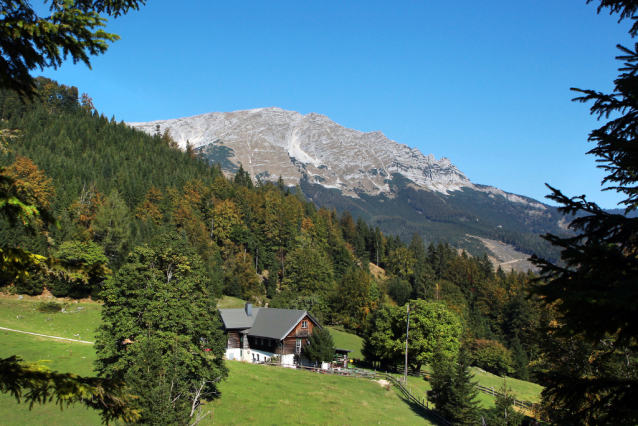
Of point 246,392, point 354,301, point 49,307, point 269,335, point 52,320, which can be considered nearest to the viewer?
point 246,392

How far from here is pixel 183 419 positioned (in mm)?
18656

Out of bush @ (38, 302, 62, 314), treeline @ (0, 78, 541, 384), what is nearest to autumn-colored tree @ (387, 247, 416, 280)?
treeline @ (0, 78, 541, 384)

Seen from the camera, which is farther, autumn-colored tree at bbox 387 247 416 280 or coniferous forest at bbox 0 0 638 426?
autumn-colored tree at bbox 387 247 416 280

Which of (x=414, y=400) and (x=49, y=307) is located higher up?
(x=49, y=307)

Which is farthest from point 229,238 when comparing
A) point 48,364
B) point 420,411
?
point 420,411

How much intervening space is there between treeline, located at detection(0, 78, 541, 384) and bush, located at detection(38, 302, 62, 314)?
13.4ft

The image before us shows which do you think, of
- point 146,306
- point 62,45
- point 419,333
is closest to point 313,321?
point 419,333

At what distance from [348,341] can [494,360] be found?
32592 mm

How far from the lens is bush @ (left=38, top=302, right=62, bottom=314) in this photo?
5309 centimetres

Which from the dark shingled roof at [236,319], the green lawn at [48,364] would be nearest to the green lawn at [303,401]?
the green lawn at [48,364]

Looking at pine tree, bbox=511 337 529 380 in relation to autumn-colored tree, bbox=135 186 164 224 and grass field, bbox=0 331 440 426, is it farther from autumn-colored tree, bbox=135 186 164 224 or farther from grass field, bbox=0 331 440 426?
autumn-colored tree, bbox=135 186 164 224

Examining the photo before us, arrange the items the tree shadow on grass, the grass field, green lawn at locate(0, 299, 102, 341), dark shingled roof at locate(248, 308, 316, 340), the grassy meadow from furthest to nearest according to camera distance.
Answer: dark shingled roof at locate(248, 308, 316, 340) → green lawn at locate(0, 299, 102, 341) → the tree shadow on grass → the grassy meadow → the grass field

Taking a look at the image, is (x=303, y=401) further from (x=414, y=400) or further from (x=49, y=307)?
(x=49, y=307)

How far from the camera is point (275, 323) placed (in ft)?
200
